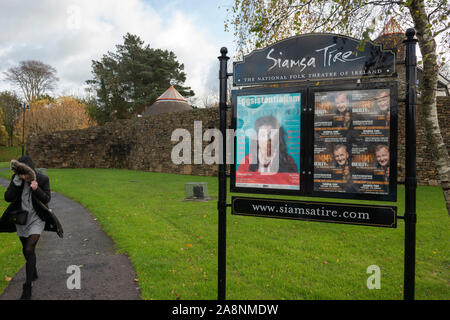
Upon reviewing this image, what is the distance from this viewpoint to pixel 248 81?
355 centimetres

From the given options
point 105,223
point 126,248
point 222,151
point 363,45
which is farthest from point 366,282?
point 105,223

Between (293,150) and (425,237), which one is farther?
(425,237)

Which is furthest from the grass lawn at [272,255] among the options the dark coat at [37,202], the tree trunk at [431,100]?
the tree trunk at [431,100]

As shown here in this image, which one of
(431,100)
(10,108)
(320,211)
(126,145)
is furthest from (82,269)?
(10,108)

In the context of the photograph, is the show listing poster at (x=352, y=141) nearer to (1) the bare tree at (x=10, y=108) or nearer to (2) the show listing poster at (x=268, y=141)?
(2) the show listing poster at (x=268, y=141)

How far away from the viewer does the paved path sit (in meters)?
3.83

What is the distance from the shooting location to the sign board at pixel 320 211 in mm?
2933

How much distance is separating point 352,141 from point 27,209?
13.3 ft

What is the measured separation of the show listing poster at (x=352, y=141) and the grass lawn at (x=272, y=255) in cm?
157

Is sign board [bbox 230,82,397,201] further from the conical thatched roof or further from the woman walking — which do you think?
the conical thatched roof

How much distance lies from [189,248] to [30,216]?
8.50 ft

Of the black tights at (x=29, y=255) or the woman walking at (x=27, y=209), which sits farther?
the woman walking at (x=27, y=209)

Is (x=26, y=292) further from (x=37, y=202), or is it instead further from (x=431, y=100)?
(x=431, y=100)

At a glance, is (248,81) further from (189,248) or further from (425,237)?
(425,237)
